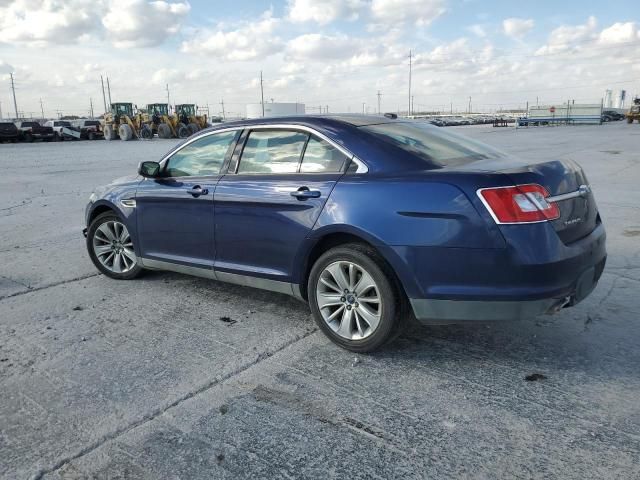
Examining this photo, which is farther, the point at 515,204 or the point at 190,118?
the point at 190,118

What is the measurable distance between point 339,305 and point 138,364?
1.37 metres

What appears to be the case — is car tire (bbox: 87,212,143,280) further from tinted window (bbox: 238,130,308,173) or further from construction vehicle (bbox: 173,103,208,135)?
construction vehicle (bbox: 173,103,208,135)

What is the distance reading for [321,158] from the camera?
3801 millimetres

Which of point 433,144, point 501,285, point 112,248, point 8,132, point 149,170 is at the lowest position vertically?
point 112,248

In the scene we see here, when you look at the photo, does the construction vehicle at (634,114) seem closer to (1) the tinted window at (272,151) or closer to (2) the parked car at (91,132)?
(2) the parked car at (91,132)

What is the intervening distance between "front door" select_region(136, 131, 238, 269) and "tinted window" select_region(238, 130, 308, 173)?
0.22 meters

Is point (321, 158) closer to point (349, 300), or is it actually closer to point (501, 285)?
point (349, 300)

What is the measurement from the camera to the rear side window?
3.70 m

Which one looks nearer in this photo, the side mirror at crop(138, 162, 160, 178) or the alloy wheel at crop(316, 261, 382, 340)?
the alloy wheel at crop(316, 261, 382, 340)

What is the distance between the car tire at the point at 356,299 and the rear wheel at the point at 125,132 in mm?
36308

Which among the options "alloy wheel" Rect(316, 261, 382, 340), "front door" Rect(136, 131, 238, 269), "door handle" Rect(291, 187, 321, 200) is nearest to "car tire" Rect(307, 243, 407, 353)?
"alloy wheel" Rect(316, 261, 382, 340)

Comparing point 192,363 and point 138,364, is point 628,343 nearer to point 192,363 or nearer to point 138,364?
point 192,363

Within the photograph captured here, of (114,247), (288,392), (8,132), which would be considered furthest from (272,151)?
(8,132)

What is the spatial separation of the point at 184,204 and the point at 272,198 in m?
1.02
